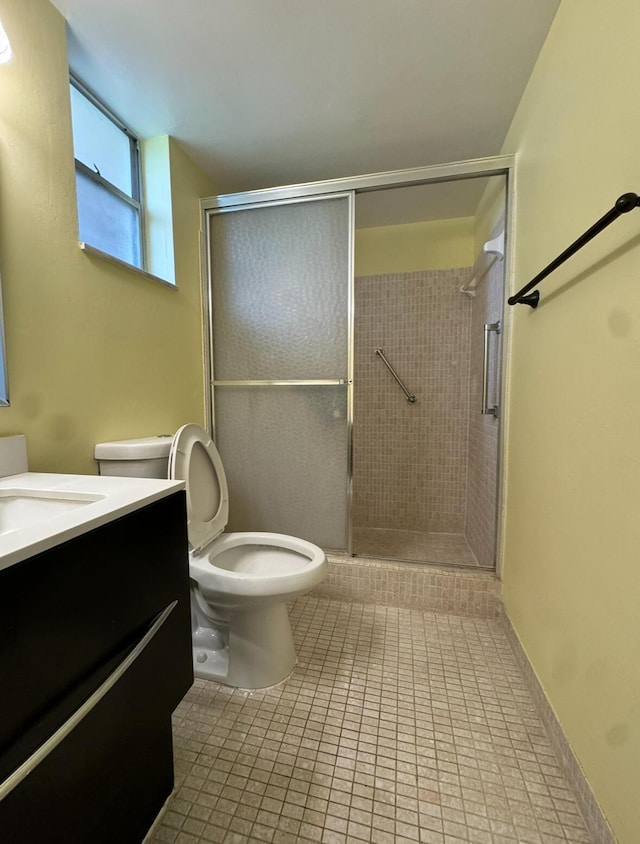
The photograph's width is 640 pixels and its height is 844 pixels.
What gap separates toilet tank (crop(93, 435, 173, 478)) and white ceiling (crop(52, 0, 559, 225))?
55.4 inches

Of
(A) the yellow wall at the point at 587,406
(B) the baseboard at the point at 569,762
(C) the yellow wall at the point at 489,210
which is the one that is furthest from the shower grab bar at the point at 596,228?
(B) the baseboard at the point at 569,762

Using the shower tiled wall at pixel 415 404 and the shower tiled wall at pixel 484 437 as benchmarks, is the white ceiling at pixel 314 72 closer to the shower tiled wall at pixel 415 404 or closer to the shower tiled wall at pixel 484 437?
the shower tiled wall at pixel 484 437

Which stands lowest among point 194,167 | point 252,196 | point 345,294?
point 345,294

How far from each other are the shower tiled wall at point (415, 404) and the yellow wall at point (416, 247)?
0.06 m

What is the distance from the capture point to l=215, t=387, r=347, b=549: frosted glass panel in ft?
6.07

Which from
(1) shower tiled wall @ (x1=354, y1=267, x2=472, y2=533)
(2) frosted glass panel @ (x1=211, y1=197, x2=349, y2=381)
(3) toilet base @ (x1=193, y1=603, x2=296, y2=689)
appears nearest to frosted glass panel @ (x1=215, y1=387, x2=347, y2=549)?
(2) frosted glass panel @ (x1=211, y1=197, x2=349, y2=381)

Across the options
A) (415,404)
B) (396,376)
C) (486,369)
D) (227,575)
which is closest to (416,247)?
(396,376)

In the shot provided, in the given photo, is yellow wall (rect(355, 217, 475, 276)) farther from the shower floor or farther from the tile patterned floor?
the tile patterned floor

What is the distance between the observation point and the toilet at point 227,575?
1161mm

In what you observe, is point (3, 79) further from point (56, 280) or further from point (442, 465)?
point (442, 465)

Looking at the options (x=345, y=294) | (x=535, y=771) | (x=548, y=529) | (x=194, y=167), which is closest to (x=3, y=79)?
(x=194, y=167)

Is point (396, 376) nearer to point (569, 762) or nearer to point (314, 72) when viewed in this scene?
point (314, 72)

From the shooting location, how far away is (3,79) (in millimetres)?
970

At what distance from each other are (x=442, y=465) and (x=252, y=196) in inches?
80.5
